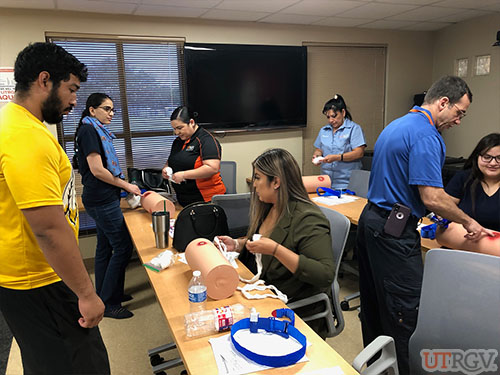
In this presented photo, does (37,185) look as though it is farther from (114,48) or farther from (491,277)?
(114,48)

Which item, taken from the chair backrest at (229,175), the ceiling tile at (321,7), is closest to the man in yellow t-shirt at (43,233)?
the chair backrest at (229,175)

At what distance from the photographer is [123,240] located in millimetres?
2826

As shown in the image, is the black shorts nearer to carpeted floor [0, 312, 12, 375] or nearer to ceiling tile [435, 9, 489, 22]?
carpeted floor [0, 312, 12, 375]

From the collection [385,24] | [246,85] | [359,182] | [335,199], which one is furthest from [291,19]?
[335,199]

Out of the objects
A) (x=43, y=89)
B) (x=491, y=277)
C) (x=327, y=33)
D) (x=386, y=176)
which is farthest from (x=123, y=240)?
(x=327, y=33)

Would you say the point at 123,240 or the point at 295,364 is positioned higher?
the point at 295,364

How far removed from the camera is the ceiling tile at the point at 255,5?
3381 millimetres

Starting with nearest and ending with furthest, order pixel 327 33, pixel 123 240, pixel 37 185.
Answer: pixel 37 185 → pixel 123 240 → pixel 327 33

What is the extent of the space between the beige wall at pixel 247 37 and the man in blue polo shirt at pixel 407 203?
268cm

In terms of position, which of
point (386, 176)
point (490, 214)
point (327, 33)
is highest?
point (327, 33)

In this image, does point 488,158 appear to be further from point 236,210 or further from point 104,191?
point 104,191

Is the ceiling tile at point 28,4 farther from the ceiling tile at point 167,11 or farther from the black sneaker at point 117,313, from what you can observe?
the black sneaker at point 117,313

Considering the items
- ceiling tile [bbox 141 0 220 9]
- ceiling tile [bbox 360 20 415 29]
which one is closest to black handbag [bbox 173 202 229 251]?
ceiling tile [bbox 141 0 220 9]

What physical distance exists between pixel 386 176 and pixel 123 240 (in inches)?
77.3
